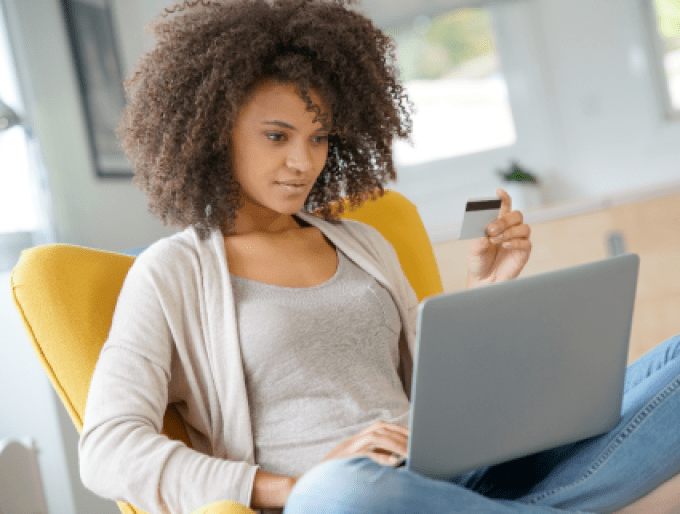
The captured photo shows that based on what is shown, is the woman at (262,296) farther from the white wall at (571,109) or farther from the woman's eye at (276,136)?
the white wall at (571,109)

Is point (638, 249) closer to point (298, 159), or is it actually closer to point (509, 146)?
point (509, 146)

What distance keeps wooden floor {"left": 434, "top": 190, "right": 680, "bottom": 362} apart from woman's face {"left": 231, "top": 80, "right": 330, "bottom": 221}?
4.01 feet

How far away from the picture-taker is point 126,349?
925mm

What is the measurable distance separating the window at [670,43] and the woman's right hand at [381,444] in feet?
7.58

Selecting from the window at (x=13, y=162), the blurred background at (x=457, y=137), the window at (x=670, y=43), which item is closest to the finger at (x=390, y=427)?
the blurred background at (x=457, y=137)

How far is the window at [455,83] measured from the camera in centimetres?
273

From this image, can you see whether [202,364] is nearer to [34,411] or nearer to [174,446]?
[174,446]

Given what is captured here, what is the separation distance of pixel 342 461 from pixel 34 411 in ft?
4.25

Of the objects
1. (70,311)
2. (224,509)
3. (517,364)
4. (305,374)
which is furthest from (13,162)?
(517,364)

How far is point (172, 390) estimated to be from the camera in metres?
1.03

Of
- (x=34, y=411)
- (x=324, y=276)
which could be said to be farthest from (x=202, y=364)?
(x=34, y=411)

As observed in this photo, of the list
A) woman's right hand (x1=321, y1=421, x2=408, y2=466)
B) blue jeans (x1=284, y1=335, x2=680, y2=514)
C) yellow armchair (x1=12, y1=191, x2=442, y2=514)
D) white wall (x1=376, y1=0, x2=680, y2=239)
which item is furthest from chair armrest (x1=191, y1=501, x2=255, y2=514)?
white wall (x1=376, y1=0, x2=680, y2=239)

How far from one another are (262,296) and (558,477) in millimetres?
489

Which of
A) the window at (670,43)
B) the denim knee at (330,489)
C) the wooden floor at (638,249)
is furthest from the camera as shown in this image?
the window at (670,43)
